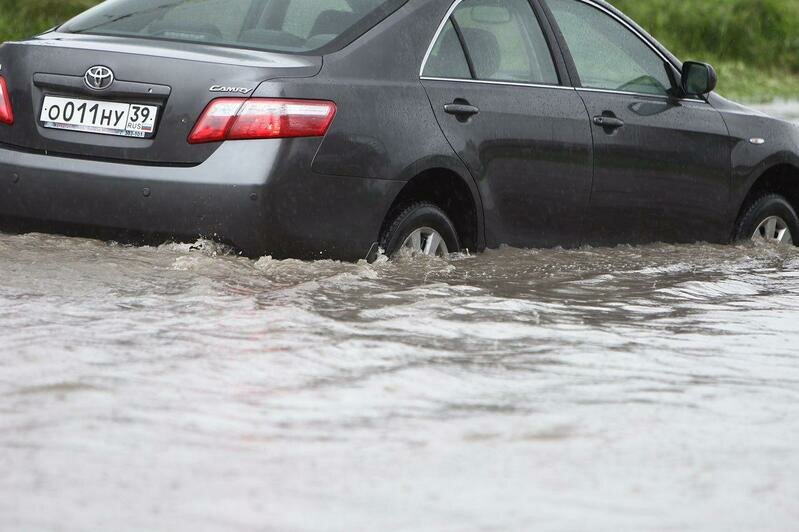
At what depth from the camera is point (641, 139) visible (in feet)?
25.5

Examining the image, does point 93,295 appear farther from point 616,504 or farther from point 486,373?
point 616,504

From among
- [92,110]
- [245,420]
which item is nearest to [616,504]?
[245,420]

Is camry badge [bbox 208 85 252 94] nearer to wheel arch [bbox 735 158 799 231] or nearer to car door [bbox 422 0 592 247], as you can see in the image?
car door [bbox 422 0 592 247]

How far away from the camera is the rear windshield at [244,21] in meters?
6.51

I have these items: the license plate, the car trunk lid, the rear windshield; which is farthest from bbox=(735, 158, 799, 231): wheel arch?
the license plate

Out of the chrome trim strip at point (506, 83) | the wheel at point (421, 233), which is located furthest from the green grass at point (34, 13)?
the wheel at point (421, 233)

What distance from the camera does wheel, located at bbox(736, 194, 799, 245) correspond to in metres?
8.52

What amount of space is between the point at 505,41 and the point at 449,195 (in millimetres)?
814

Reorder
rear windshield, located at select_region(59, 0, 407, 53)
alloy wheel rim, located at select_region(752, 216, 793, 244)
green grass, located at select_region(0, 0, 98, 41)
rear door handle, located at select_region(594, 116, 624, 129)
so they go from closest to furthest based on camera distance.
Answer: rear windshield, located at select_region(59, 0, 407, 53)
rear door handle, located at select_region(594, 116, 624, 129)
alloy wheel rim, located at select_region(752, 216, 793, 244)
green grass, located at select_region(0, 0, 98, 41)

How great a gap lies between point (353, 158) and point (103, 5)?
157 centimetres

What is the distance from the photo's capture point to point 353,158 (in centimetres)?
622

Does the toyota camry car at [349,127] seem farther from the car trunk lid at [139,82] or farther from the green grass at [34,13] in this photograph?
the green grass at [34,13]

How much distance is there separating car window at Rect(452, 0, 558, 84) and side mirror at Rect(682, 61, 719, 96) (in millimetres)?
923

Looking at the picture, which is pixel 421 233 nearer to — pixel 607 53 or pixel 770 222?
pixel 607 53
